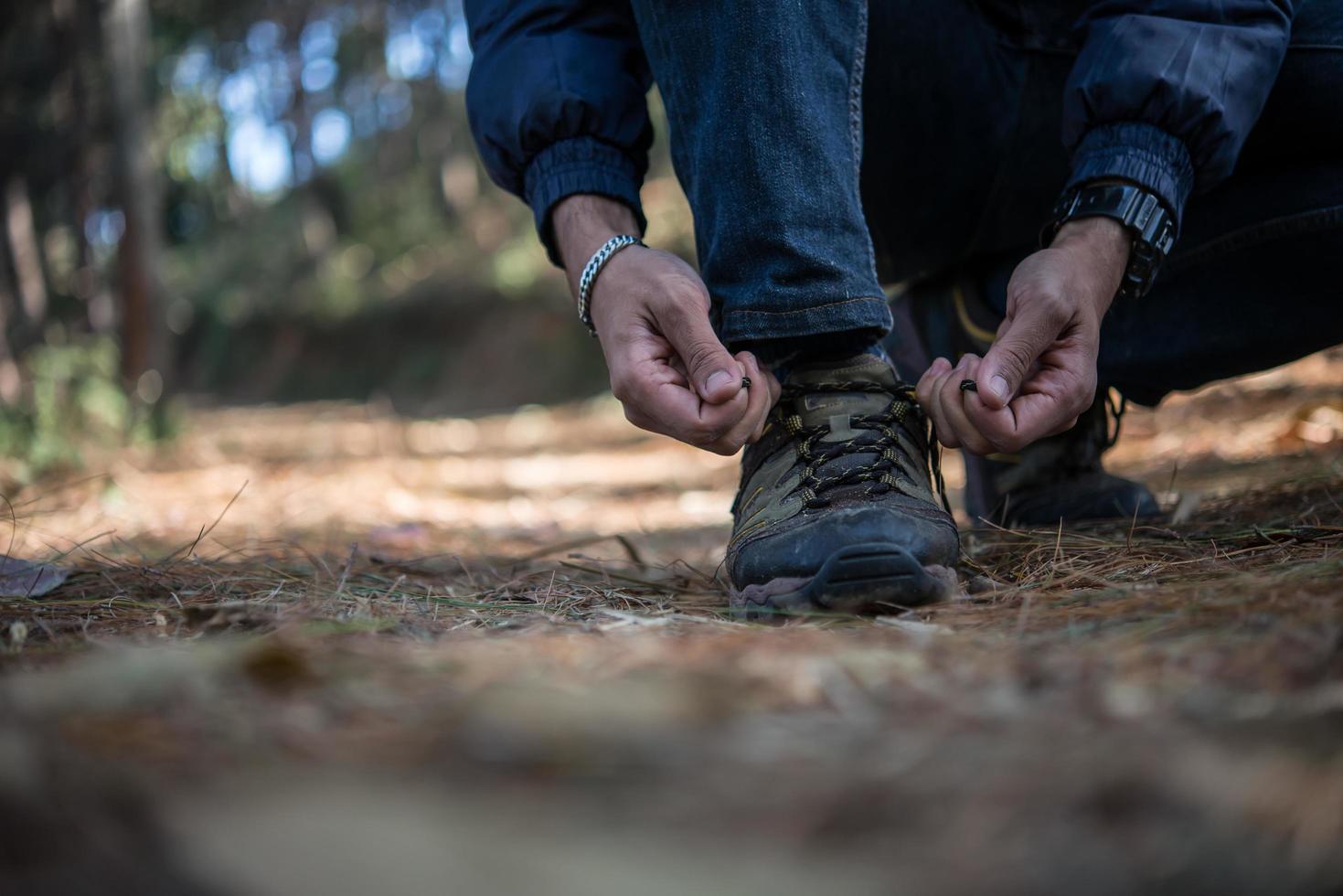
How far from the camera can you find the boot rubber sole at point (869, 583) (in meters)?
0.99

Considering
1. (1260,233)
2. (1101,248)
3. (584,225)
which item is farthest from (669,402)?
(1260,233)

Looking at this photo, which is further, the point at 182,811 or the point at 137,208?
the point at 137,208

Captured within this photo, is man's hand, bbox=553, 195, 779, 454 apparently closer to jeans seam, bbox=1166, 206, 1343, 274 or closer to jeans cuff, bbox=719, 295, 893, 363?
jeans cuff, bbox=719, 295, 893, 363

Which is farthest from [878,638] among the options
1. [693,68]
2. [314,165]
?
[314,165]

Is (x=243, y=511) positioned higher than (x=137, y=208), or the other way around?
(x=137, y=208)

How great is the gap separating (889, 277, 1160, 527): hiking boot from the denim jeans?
47mm

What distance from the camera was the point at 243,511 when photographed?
2.75 metres

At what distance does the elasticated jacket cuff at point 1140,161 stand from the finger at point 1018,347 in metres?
0.26

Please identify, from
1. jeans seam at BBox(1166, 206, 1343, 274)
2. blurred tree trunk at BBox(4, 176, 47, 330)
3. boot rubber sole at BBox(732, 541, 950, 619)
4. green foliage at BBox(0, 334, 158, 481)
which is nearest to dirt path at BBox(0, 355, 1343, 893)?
boot rubber sole at BBox(732, 541, 950, 619)

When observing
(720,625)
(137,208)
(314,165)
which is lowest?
(720,625)

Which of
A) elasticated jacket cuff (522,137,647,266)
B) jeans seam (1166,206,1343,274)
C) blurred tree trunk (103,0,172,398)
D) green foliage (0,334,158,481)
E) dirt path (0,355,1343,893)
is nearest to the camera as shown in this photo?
dirt path (0,355,1343,893)

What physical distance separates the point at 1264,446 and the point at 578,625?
242 centimetres

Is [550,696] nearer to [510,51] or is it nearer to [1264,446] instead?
[510,51]

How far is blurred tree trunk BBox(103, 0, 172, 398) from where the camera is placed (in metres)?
5.49
